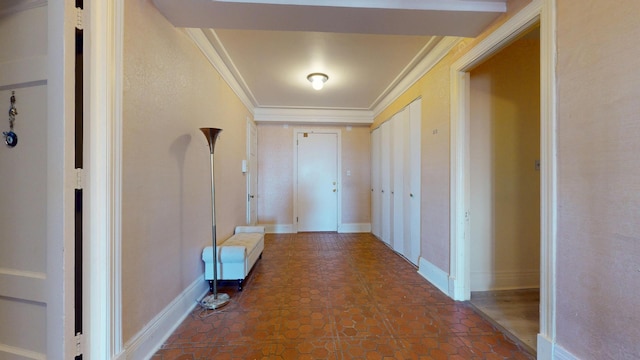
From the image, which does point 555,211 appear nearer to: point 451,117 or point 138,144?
point 451,117

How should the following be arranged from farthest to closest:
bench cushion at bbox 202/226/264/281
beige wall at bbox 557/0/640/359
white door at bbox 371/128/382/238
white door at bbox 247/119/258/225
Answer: white door at bbox 371/128/382/238 → white door at bbox 247/119/258/225 → bench cushion at bbox 202/226/264/281 → beige wall at bbox 557/0/640/359

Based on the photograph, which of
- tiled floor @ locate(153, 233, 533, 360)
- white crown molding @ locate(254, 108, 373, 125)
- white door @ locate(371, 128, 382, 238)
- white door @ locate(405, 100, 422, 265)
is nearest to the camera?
tiled floor @ locate(153, 233, 533, 360)

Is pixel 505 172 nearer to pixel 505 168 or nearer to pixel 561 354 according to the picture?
pixel 505 168

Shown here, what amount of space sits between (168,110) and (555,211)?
8.41 feet

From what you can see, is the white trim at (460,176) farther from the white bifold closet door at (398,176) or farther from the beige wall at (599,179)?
the white bifold closet door at (398,176)

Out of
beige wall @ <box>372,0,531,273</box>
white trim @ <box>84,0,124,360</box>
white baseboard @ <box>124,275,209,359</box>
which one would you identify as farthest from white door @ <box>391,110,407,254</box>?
white trim @ <box>84,0,124,360</box>

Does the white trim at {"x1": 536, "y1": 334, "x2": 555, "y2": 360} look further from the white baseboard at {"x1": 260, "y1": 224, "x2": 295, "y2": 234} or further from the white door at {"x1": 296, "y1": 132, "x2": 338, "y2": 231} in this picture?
the white baseboard at {"x1": 260, "y1": 224, "x2": 295, "y2": 234}

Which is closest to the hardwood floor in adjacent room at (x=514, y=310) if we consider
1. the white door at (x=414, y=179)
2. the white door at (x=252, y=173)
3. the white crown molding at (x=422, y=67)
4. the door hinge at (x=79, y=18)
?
the white door at (x=414, y=179)

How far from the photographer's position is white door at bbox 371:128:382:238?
4.72 m

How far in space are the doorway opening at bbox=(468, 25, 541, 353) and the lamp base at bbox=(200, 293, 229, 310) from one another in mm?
2444

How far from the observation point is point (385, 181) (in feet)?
14.2

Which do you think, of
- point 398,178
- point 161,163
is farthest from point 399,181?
point 161,163

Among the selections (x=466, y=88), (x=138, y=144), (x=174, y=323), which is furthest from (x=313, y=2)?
(x=174, y=323)

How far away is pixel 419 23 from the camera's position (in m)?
1.85
